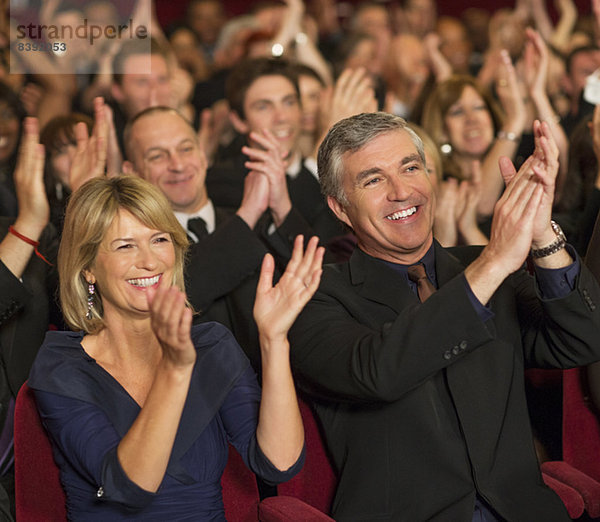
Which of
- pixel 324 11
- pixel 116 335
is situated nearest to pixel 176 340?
pixel 116 335

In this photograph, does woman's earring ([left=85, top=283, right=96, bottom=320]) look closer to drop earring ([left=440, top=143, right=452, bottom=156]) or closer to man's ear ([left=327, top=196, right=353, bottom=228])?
man's ear ([left=327, top=196, right=353, bottom=228])

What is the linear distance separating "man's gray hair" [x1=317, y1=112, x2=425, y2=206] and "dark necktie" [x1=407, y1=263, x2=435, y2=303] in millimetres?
219

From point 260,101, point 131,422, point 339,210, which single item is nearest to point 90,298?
point 131,422

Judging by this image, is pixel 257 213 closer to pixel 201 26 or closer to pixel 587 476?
pixel 587 476

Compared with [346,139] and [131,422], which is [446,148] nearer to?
[346,139]

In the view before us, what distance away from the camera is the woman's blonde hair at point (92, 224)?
1.82 metres

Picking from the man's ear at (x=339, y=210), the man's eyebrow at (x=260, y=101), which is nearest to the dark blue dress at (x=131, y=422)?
the man's ear at (x=339, y=210)

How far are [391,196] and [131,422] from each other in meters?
0.72

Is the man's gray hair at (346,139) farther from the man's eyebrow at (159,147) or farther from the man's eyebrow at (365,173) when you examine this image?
the man's eyebrow at (159,147)

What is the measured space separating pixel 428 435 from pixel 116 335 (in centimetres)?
68

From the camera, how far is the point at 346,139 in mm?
1927

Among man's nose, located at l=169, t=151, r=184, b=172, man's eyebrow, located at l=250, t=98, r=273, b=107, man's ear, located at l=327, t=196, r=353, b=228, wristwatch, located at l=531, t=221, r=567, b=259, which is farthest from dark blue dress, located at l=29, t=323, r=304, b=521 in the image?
man's eyebrow, located at l=250, t=98, r=273, b=107

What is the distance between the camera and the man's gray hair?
192cm

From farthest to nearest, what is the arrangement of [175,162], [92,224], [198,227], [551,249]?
[175,162]
[198,227]
[92,224]
[551,249]
